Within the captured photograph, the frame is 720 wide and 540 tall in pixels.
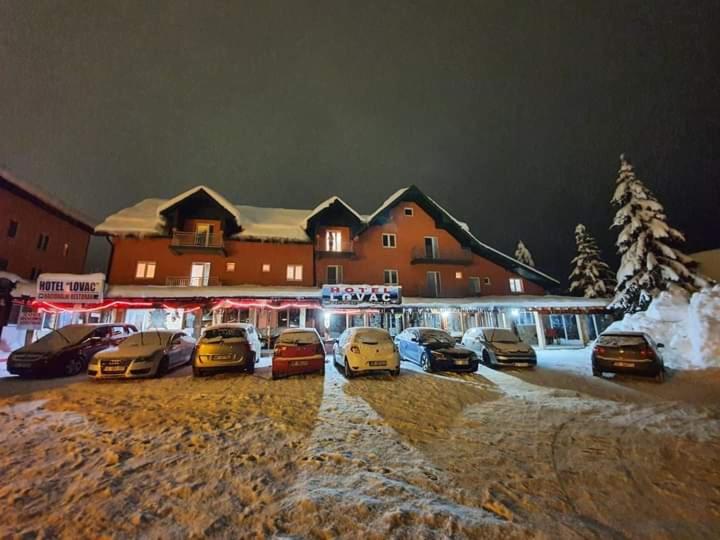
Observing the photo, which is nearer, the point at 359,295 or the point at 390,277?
the point at 359,295

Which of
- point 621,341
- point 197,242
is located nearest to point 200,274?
point 197,242

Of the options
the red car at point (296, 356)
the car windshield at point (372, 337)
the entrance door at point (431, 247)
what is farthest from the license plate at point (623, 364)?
the entrance door at point (431, 247)

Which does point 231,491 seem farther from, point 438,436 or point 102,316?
point 102,316

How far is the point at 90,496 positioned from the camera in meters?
2.94

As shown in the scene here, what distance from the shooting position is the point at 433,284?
944 inches

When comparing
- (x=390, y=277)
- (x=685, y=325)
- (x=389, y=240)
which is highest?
(x=389, y=240)

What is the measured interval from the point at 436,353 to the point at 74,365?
39.8 ft

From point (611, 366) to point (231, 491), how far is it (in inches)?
439

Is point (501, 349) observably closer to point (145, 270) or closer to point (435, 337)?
point (435, 337)

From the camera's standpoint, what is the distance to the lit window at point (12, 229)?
19328mm

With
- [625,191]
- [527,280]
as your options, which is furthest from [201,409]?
[527,280]

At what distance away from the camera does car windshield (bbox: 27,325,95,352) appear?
981 cm

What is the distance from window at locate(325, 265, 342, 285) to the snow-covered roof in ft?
67.6

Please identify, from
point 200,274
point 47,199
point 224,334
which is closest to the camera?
point 224,334
